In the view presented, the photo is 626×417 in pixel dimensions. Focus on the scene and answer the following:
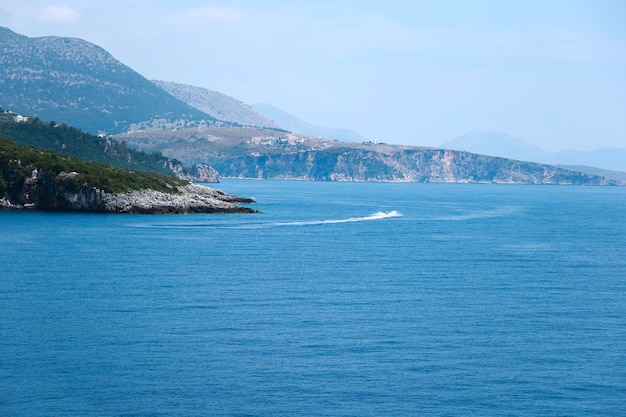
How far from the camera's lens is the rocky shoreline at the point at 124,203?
103625 millimetres

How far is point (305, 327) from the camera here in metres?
40.8

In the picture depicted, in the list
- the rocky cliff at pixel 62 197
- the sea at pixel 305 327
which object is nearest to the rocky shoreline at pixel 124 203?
the rocky cliff at pixel 62 197

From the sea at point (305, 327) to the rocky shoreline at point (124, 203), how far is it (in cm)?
2661

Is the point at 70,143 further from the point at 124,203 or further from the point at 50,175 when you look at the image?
the point at 124,203

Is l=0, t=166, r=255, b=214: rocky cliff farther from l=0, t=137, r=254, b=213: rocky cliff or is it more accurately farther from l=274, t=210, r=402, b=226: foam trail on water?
l=274, t=210, r=402, b=226: foam trail on water

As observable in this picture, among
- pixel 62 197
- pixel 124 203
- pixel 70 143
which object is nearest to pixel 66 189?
pixel 62 197

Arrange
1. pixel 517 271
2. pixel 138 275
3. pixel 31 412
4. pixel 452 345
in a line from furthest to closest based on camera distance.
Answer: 1. pixel 517 271
2. pixel 138 275
3. pixel 452 345
4. pixel 31 412

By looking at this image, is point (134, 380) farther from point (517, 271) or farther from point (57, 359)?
point (517, 271)

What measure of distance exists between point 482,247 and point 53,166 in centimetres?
5488

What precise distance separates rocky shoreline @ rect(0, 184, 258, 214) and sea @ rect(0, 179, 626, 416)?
26607 millimetres

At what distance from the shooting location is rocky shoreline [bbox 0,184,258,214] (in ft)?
340

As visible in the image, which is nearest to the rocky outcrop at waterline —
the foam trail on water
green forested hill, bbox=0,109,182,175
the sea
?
the foam trail on water

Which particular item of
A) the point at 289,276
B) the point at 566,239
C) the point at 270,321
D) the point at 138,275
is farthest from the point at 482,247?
the point at 270,321

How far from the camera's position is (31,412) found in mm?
28969
